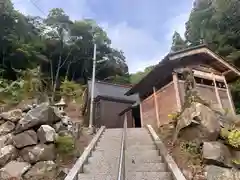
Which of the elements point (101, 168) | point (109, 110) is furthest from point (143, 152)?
point (109, 110)

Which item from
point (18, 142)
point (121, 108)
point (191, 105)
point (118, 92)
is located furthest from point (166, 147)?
point (118, 92)

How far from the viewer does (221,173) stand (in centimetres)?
579

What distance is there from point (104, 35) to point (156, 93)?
19.8m

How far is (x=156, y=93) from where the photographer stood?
12.2 meters

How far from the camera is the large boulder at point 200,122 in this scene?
677 cm

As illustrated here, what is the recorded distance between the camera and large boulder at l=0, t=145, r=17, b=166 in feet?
22.2

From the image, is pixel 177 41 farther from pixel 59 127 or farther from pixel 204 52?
pixel 59 127

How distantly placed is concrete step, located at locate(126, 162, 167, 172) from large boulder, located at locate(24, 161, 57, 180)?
200 cm

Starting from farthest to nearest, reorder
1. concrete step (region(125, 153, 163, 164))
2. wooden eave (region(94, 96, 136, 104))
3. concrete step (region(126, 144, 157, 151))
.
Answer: wooden eave (region(94, 96, 136, 104)), concrete step (region(126, 144, 157, 151)), concrete step (region(125, 153, 163, 164))

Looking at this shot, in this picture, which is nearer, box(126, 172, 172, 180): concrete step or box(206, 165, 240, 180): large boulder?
box(126, 172, 172, 180): concrete step

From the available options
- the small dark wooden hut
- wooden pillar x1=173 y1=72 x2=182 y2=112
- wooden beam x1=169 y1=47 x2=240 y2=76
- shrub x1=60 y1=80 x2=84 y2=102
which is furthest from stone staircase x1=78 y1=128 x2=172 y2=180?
shrub x1=60 y1=80 x2=84 y2=102

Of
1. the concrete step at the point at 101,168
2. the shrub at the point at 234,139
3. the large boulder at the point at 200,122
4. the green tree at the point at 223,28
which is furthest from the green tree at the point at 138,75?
the concrete step at the point at 101,168

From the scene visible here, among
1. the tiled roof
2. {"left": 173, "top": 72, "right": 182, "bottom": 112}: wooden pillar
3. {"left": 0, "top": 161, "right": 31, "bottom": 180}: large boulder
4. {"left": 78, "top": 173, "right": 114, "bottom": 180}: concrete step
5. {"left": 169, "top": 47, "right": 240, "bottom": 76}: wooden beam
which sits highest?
the tiled roof

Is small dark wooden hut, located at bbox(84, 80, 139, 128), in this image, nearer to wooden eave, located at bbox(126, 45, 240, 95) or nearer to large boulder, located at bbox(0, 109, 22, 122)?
wooden eave, located at bbox(126, 45, 240, 95)
